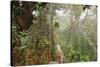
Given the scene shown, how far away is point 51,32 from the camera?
2.23m

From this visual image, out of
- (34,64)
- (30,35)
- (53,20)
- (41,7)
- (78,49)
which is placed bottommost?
(34,64)

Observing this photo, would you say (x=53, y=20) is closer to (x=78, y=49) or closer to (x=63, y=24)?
(x=63, y=24)

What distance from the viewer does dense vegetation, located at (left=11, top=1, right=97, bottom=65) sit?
2.14 m

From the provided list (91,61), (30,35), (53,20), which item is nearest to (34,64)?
(30,35)

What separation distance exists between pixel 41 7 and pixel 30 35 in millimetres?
331

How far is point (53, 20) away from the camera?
2.24m

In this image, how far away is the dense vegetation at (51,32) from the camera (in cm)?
214

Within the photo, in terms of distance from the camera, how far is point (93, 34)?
2371mm

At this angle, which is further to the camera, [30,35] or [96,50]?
[96,50]

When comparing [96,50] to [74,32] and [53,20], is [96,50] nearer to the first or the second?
[74,32]

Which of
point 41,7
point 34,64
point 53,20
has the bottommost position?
point 34,64

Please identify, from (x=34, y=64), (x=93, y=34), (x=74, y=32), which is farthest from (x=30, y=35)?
(x=93, y=34)
